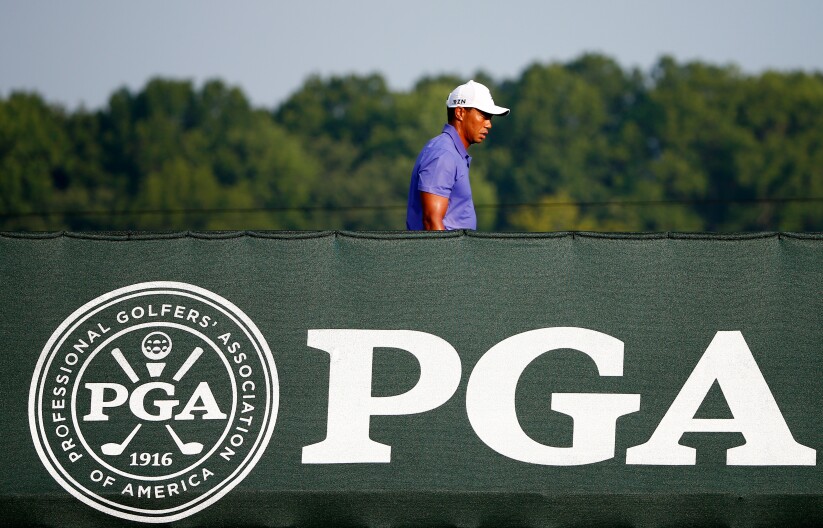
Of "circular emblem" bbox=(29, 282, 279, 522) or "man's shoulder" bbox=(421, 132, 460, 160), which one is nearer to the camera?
"circular emblem" bbox=(29, 282, 279, 522)

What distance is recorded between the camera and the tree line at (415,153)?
269 ft

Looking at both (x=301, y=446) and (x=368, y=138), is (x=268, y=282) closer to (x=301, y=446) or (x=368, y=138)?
(x=301, y=446)

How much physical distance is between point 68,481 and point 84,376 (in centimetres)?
55

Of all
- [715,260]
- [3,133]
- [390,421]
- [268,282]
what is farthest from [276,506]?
[3,133]

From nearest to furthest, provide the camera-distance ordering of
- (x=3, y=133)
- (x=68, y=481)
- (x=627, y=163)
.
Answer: (x=68, y=481)
(x=3, y=133)
(x=627, y=163)

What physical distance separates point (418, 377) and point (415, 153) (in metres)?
87.9

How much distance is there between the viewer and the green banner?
21.4ft

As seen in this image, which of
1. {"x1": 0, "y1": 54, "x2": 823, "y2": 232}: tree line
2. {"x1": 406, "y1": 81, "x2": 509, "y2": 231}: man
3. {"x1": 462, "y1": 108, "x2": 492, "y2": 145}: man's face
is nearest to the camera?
{"x1": 406, "y1": 81, "x2": 509, "y2": 231}: man

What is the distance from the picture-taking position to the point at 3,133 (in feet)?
273

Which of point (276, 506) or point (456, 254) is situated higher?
point (456, 254)

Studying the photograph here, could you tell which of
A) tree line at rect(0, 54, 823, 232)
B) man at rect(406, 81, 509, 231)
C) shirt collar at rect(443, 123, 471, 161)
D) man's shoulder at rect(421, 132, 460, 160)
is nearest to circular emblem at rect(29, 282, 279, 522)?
man at rect(406, 81, 509, 231)

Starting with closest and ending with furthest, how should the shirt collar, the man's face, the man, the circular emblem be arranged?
the circular emblem < the man < the shirt collar < the man's face

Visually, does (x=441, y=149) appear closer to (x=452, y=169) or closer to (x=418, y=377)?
(x=452, y=169)

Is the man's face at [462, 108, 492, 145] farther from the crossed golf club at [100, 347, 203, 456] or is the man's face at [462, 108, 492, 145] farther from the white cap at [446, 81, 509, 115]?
the crossed golf club at [100, 347, 203, 456]
